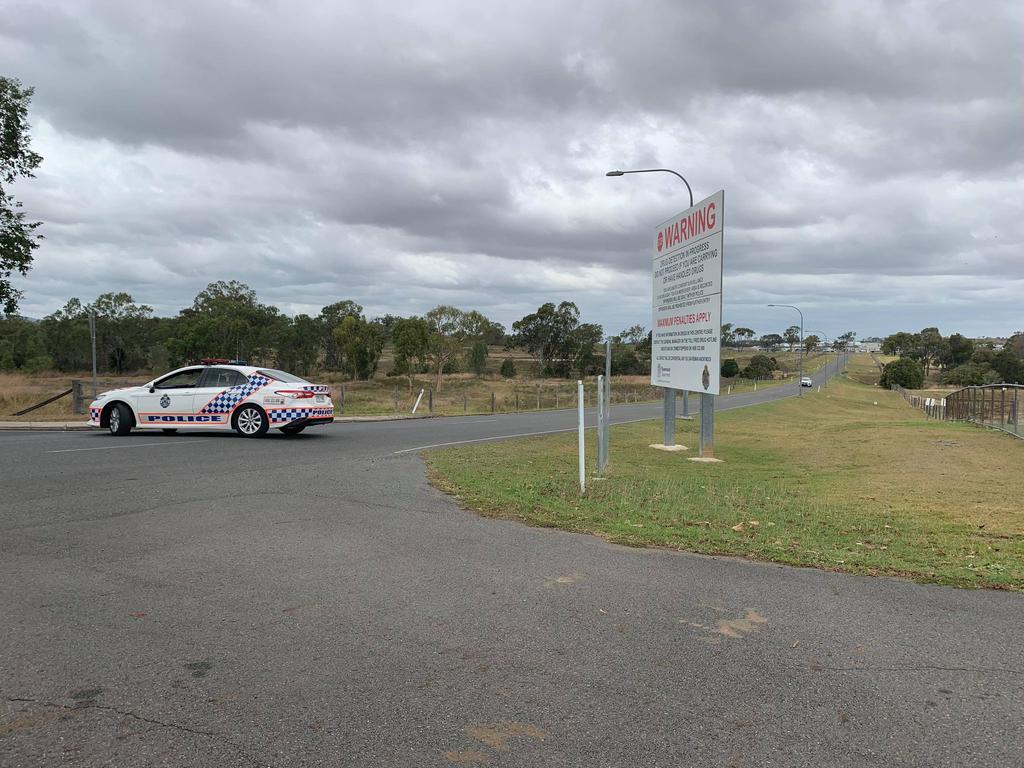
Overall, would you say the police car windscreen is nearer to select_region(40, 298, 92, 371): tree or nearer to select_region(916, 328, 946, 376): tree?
select_region(40, 298, 92, 371): tree

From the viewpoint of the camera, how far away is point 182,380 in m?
15.7

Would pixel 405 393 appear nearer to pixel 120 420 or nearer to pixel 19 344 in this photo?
pixel 120 420

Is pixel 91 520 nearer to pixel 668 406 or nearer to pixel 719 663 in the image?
pixel 719 663

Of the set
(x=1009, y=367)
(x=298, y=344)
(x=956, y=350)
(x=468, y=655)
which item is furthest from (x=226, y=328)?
(x=956, y=350)

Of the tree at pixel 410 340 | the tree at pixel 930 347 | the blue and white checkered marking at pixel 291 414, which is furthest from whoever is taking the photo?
the tree at pixel 930 347

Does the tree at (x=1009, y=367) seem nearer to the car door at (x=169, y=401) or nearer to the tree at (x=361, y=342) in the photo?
the tree at (x=361, y=342)

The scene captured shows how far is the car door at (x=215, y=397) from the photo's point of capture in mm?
15273

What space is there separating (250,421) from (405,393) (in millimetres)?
44970

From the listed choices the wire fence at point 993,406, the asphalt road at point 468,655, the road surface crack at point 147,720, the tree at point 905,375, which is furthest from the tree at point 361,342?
the road surface crack at point 147,720

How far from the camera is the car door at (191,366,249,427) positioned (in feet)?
50.1

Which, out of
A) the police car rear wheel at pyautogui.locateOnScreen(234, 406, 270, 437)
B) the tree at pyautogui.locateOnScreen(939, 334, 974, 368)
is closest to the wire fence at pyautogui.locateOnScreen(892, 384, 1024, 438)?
the police car rear wheel at pyautogui.locateOnScreen(234, 406, 270, 437)

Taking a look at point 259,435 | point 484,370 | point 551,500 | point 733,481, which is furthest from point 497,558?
point 484,370

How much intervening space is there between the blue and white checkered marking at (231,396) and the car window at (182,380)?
664 millimetres

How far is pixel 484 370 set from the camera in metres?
103
